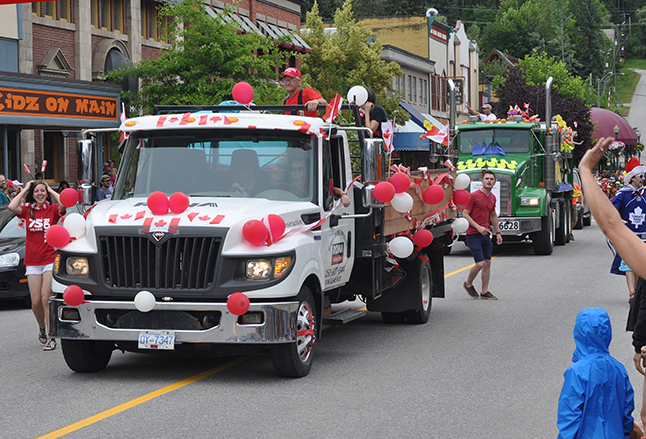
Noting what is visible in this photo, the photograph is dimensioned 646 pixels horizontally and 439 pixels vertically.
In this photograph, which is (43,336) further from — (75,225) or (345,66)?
(345,66)

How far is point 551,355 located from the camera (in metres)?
9.57

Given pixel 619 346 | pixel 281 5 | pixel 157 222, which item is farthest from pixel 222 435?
pixel 281 5

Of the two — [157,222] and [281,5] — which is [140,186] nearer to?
[157,222]

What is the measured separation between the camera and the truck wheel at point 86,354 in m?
8.42

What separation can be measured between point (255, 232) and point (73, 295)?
1.62 m

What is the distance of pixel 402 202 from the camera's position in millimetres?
10109

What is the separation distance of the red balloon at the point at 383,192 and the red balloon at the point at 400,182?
2.26ft

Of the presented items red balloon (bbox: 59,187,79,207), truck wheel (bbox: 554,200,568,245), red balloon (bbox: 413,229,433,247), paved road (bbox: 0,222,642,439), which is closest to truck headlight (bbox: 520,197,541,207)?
truck wheel (bbox: 554,200,568,245)

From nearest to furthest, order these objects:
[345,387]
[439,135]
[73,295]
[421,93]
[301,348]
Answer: [73,295] < [345,387] < [301,348] < [439,135] < [421,93]

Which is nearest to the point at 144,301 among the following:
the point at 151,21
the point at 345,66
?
the point at 151,21

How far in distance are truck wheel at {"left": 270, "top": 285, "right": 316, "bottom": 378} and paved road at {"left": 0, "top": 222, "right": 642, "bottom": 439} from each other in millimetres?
110

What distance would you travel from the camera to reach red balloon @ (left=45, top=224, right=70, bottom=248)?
808 centimetres

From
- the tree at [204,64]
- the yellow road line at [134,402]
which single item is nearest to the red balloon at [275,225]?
the yellow road line at [134,402]

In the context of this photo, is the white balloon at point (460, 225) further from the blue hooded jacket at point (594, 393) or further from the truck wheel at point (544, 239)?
the truck wheel at point (544, 239)
